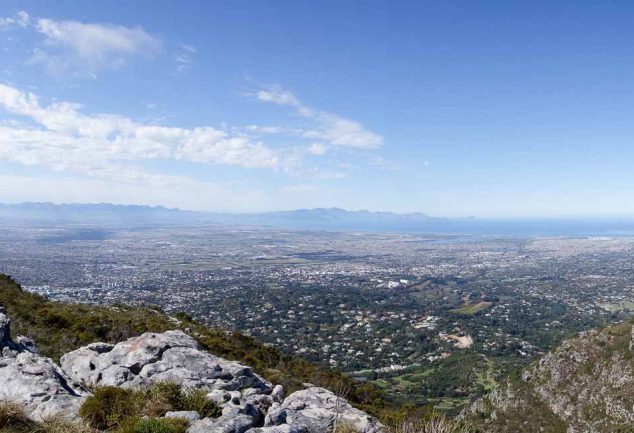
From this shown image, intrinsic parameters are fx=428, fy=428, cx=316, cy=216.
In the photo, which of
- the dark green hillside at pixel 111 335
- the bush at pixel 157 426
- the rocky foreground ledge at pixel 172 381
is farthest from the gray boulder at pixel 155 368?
the dark green hillside at pixel 111 335

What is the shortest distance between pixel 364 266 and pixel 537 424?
344ft

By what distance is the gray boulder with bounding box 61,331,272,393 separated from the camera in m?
10.2

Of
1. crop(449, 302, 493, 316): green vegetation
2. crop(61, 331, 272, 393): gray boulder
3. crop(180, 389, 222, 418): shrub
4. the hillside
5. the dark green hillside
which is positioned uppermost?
crop(180, 389, 222, 418): shrub

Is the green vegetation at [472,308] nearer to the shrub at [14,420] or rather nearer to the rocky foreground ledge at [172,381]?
the rocky foreground ledge at [172,381]

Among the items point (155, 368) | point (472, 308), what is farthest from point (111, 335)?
point (472, 308)

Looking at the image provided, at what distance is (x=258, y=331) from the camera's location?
60.8m

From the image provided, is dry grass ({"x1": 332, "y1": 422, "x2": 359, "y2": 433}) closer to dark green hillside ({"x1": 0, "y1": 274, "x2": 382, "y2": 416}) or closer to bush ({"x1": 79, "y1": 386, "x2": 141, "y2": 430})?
bush ({"x1": 79, "y1": 386, "x2": 141, "y2": 430})

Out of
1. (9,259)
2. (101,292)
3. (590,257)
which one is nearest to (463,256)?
(590,257)

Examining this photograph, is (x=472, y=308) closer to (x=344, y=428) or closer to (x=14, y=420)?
(x=344, y=428)

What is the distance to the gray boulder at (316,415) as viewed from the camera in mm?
7895

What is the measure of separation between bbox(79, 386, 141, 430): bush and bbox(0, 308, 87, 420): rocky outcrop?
10.7 inches

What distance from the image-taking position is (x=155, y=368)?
10.6 m

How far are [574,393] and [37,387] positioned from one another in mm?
40150

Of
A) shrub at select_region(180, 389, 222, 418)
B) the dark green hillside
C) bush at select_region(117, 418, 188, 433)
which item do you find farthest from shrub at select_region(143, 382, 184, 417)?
the dark green hillside
